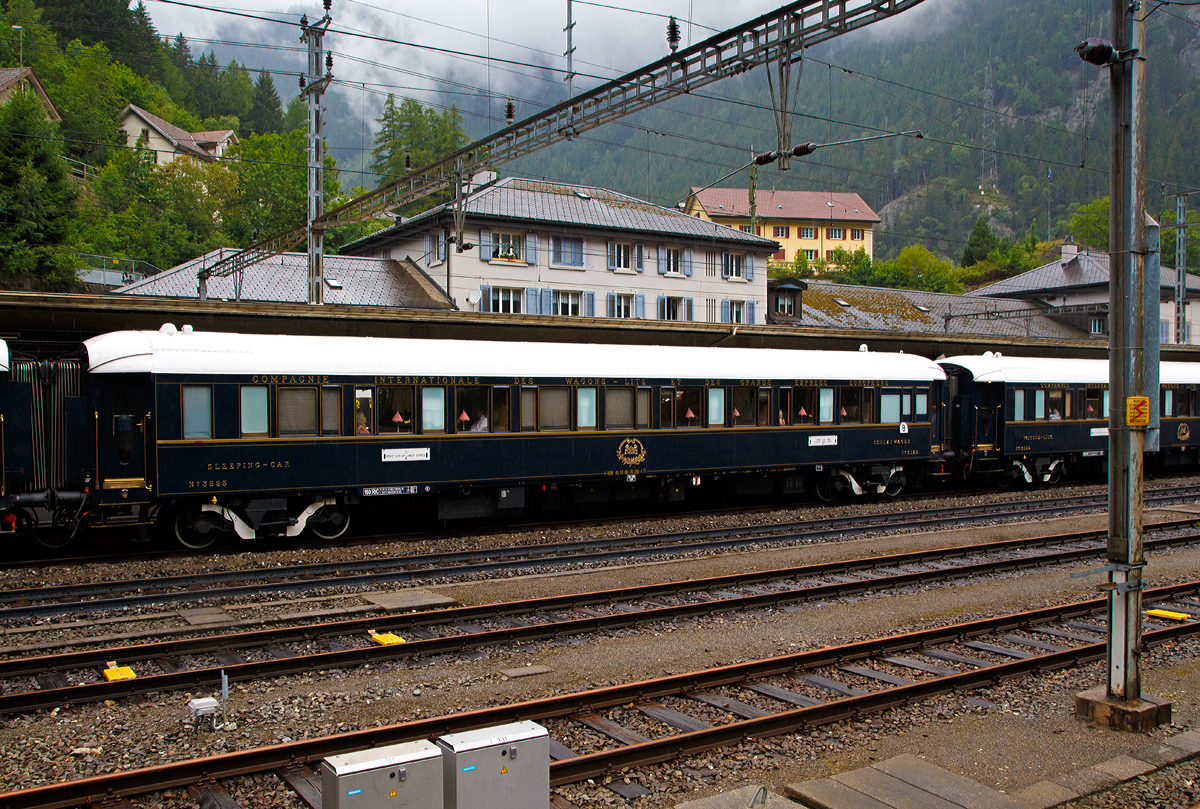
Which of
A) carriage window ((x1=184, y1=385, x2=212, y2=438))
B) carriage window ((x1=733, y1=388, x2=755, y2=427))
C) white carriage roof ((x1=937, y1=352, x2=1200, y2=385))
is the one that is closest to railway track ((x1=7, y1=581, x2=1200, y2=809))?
carriage window ((x1=184, y1=385, x2=212, y2=438))

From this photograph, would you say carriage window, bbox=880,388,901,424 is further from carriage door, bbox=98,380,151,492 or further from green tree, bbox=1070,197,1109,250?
green tree, bbox=1070,197,1109,250

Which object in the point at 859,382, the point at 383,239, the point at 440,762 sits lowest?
the point at 440,762

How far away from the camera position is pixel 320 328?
19.0 meters

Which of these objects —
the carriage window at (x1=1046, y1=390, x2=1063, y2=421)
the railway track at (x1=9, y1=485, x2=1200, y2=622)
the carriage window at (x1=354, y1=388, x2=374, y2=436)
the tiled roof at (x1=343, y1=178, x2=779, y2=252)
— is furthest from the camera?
the tiled roof at (x1=343, y1=178, x2=779, y2=252)

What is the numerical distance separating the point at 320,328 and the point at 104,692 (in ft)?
38.1

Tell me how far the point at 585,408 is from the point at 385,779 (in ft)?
47.1

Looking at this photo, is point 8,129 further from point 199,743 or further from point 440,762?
point 440,762

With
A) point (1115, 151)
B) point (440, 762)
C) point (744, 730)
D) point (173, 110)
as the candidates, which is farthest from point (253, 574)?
point (173, 110)

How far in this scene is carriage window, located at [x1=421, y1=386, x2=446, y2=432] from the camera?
17062mm

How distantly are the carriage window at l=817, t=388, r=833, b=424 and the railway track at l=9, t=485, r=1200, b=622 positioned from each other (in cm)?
297

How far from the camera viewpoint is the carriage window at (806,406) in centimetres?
2155

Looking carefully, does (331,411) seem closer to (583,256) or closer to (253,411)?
(253,411)

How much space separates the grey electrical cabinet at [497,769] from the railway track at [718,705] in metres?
1.60

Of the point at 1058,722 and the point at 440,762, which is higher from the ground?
the point at 440,762
